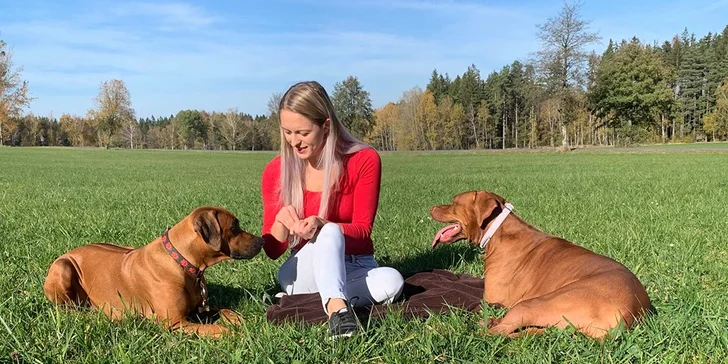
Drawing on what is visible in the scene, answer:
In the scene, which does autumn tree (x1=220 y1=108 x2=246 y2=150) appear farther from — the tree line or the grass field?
the grass field

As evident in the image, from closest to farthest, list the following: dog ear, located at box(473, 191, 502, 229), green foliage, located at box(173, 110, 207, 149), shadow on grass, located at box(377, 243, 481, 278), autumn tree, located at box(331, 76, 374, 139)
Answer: dog ear, located at box(473, 191, 502, 229)
shadow on grass, located at box(377, 243, 481, 278)
autumn tree, located at box(331, 76, 374, 139)
green foliage, located at box(173, 110, 207, 149)

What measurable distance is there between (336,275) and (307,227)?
525 millimetres

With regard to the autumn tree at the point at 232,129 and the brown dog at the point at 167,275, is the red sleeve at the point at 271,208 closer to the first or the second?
the brown dog at the point at 167,275

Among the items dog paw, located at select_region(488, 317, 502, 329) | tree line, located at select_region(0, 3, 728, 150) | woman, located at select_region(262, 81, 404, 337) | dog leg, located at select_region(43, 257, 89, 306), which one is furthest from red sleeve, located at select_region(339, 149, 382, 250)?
tree line, located at select_region(0, 3, 728, 150)

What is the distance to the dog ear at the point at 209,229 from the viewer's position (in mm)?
3854

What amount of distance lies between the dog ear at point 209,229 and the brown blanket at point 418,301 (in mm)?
730

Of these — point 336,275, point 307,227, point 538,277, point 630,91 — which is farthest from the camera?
point 630,91

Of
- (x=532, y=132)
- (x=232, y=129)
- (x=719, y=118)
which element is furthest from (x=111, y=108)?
(x=719, y=118)

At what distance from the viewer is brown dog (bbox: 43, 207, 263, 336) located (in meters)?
3.95

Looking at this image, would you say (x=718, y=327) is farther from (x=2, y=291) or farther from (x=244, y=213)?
(x=244, y=213)

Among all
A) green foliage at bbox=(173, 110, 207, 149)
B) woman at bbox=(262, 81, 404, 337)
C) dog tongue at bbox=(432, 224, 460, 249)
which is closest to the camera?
woman at bbox=(262, 81, 404, 337)

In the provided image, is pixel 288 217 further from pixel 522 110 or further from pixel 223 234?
pixel 522 110

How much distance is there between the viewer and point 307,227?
4141 millimetres

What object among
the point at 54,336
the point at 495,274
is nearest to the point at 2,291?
the point at 54,336
